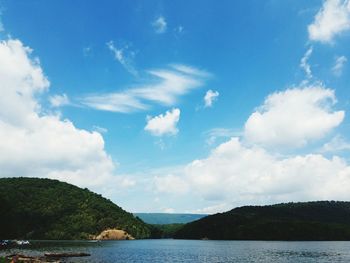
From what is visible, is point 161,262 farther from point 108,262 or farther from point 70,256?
point 70,256

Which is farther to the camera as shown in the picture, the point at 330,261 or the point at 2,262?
the point at 330,261

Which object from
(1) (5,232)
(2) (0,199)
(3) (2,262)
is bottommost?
(3) (2,262)

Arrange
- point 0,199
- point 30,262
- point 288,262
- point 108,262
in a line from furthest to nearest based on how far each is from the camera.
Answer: point 0,199 → point 288,262 → point 108,262 → point 30,262

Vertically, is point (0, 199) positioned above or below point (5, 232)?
above

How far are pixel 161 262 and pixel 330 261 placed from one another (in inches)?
2059

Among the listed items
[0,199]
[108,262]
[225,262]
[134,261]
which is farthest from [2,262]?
[0,199]

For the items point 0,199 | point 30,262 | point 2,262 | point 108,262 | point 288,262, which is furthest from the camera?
point 0,199

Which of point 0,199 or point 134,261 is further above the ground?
point 0,199

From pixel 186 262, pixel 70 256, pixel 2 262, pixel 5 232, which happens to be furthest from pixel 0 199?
pixel 2 262

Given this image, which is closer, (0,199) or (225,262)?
(225,262)

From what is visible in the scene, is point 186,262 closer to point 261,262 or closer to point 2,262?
point 261,262

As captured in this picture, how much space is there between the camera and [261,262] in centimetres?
13638

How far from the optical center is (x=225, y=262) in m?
135

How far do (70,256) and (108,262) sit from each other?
20.2 m
